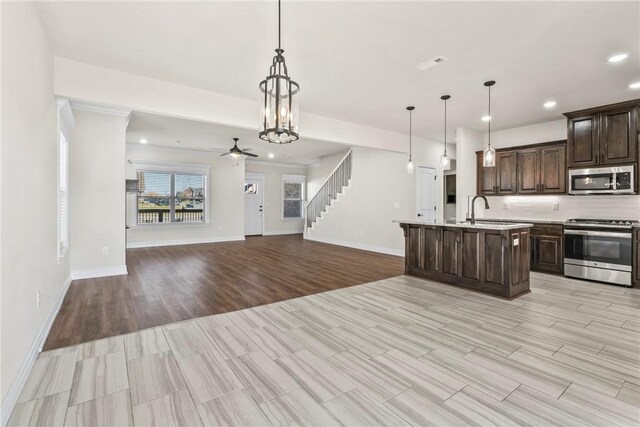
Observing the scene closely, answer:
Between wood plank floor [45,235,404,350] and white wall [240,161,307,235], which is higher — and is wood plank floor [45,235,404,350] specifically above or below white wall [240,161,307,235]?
below

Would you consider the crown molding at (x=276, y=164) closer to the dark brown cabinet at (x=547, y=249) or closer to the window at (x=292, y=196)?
the window at (x=292, y=196)

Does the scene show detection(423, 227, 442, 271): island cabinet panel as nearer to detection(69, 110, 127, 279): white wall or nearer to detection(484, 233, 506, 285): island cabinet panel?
detection(484, 233, 506, 285): island cabinet panel

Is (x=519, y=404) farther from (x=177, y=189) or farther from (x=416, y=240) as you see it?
(x=177, y=189)

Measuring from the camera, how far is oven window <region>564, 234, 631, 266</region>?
4.45 meters

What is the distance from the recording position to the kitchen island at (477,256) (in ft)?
12.9

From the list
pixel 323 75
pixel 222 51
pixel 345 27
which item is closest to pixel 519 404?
pixel 345 27

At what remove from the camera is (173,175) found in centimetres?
890

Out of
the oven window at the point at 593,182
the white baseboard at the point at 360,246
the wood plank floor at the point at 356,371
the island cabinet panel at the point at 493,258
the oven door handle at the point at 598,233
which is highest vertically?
the oven window at the point at 593,182

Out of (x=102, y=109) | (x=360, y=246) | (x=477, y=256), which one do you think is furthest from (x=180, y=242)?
(x=477, y=256)

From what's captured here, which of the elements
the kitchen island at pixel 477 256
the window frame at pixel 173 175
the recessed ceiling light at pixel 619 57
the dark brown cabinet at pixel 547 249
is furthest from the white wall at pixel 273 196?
the recessed ceiling light at pixel 619 57

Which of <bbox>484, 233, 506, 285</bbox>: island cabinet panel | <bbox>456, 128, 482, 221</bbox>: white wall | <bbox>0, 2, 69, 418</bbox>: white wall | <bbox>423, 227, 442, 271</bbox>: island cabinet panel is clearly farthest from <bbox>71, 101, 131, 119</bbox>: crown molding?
<bbox>456, 128, 482, 221</bbox>: white wall

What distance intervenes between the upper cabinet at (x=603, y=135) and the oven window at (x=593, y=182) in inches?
7.5

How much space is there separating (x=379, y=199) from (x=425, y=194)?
1.12 metres

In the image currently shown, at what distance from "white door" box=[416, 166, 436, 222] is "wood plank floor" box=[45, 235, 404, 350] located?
1.35m
